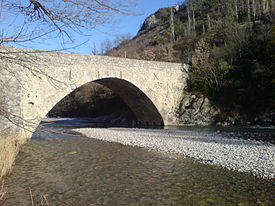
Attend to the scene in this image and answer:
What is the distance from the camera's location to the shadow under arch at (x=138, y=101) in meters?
17.5

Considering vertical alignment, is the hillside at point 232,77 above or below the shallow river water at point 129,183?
above

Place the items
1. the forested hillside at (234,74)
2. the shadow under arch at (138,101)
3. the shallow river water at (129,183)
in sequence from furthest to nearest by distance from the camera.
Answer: the shadow under arch at (138,101) < the forested hillside at (234,74) < the shallow river water at (129,183)

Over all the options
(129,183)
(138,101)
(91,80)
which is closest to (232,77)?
(138,101)

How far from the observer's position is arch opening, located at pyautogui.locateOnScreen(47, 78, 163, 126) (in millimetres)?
18675

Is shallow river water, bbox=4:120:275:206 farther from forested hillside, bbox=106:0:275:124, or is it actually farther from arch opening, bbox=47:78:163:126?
forested hillside, bbox=106:0:275:124

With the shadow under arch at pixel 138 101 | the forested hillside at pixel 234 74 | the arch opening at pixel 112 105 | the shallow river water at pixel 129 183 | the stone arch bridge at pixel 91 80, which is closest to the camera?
the shallow river water at pixel 129 183

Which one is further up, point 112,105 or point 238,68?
point 238,68

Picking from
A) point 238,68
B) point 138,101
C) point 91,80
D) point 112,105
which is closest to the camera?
point 91,80

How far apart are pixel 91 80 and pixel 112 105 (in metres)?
16.1

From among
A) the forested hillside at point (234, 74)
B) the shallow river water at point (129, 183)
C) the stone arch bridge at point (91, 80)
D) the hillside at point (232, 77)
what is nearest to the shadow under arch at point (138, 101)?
the stone arch bridge at point (91, 80)

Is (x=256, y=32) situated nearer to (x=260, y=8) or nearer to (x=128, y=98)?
(x=260, y=8)

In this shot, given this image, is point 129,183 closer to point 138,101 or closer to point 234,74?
point 138,101

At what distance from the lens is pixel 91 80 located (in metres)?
14.5

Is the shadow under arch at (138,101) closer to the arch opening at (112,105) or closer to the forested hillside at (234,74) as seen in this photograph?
the arch opening at (112,105)
